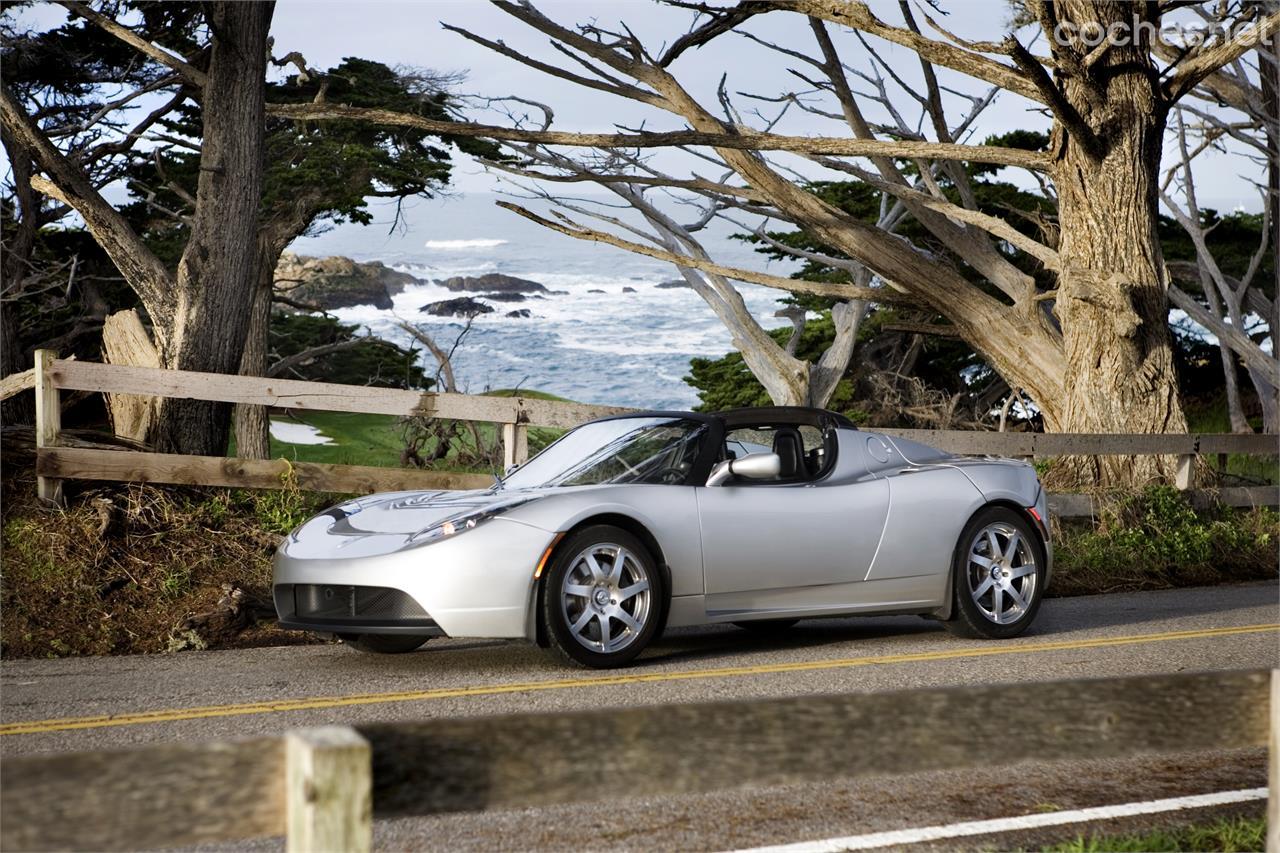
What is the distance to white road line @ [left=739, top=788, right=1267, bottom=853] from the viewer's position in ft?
14.8

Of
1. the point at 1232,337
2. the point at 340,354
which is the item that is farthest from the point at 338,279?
the point at 1232,337

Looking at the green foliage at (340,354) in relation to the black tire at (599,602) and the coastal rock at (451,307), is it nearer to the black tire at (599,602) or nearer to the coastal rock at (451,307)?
the coastal rock at (451,307)

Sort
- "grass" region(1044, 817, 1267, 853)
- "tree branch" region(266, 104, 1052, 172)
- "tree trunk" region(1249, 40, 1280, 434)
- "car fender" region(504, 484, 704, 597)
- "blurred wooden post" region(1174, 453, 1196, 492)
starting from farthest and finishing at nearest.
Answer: "tree trunk" region(1249, 40, 1280, 434) → "tree branch" region(266, 104, 1052, 172) → "blurred wooden post" region(1174, 453, 1196, 492) → "car fender" region(504, 484, 704, 597) → "grass" region(1044, 817, 1267, 853)

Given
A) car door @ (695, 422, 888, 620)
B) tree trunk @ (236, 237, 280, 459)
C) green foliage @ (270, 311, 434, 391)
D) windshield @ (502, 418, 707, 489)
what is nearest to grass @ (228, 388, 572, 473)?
green foliage @ (270, 311, 434, 391)

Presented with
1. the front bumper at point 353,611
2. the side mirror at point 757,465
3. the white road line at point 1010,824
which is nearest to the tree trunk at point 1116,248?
the side mirror at point 757,465

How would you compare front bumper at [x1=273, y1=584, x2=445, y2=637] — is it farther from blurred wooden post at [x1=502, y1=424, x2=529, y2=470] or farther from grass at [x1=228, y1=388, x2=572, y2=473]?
grass at [x1=228, y1=388, x2=572, y2=473]

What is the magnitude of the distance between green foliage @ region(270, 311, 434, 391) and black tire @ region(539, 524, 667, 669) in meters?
26.6

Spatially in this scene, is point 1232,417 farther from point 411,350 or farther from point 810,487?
point 810,487

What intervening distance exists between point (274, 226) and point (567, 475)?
18761 millimetres

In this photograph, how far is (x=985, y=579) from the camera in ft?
30.5

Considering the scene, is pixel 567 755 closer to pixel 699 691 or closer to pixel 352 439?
pixel 699 691

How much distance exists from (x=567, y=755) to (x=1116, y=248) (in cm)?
1498

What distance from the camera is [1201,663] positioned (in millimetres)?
8359

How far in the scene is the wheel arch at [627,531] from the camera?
7.53 meters
